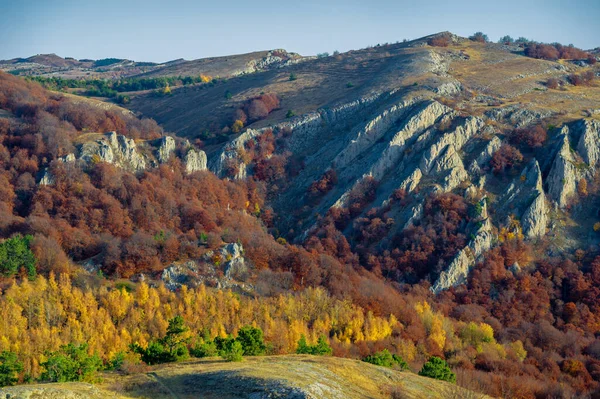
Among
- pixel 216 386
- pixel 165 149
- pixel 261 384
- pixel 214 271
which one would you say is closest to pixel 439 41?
pixel 165 149

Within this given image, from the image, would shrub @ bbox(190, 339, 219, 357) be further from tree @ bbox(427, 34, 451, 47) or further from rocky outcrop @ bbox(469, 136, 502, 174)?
tree @ bbox(427, 34, 451, 47)

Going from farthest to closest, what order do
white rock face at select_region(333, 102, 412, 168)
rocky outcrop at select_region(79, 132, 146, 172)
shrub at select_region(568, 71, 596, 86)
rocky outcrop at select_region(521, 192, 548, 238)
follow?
shrub at select_region(568, 71, 596, 86), white rock face at select_region(333, 102, 412, 168), rocky outcrop at select_region(79, 132, 146, 172), rocky outcrop at select_region(521, 192, 548, 238)

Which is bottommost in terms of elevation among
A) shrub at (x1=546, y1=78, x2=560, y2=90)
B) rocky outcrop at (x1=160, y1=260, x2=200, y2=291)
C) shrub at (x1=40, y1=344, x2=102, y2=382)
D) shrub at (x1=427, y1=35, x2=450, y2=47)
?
rocky outcrop at (x1=160, y1=260, x2=200, y2=291)

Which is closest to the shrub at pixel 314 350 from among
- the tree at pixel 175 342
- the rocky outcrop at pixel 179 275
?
the tree at pixel 175 342

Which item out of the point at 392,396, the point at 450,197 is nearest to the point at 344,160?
→ the point at 450,197

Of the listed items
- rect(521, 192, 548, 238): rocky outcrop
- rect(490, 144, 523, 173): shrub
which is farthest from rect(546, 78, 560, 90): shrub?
rect(521, 192, 548, 238): rocky outcrop

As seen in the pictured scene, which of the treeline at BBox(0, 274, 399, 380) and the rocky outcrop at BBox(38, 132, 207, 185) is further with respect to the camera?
the rocky outcrop at BBox(38, 132, 207, 185)

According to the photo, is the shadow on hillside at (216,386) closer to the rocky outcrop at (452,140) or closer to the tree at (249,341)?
the tree at (249,341)
